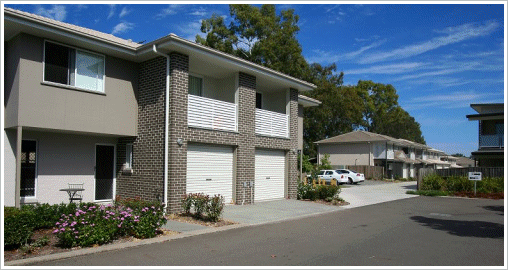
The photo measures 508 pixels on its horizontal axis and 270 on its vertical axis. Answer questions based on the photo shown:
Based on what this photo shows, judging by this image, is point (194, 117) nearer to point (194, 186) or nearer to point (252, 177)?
point (194, 186)

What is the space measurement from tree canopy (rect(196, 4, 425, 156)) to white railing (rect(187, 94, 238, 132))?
22.4 m

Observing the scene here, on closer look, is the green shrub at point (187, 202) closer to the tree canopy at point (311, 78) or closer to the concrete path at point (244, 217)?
the concrete path at point (244, 217)

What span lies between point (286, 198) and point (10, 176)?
10981mm

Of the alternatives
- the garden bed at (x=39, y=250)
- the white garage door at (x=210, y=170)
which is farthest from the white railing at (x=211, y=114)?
the garden bed at (x=39, y=250)

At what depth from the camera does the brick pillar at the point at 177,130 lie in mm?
13531

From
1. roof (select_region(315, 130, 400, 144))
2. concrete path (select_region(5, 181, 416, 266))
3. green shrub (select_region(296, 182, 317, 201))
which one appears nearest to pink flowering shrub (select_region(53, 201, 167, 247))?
concrete path (select_region(5, 181, 416, 266))

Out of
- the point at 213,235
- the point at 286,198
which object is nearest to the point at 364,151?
the point at 286,198

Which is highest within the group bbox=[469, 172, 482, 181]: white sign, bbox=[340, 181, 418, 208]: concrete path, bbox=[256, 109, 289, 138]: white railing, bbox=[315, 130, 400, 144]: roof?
bbox=[315, 130, 400, 144]: roof

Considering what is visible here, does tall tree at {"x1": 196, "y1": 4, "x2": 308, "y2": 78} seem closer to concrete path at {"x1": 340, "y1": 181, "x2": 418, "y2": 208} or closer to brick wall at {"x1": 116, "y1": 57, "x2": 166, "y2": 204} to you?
concrete path at {"x1": 340, "y1": 181, "x2": 418, "y2": 208}

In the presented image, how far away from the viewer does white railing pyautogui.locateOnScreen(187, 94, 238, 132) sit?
14.6 metres

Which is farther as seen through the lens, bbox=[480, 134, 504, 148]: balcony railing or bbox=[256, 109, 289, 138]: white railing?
bbox=[480, 134, 504, 148]: balcony railing

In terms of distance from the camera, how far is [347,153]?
159ft

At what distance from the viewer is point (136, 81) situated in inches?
584

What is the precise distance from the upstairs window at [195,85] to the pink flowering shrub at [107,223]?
7077 mm
